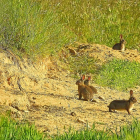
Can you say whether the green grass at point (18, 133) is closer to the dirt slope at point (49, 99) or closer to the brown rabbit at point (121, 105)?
the dirt slope at point (49, 99)

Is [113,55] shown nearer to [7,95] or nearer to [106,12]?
[106,12]

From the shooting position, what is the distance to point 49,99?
275 inches

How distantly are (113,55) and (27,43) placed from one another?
3.17 m

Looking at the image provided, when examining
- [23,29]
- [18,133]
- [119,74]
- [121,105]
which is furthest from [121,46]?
[18,133]

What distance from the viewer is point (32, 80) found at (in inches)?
297

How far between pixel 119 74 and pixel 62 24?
166 centimetres

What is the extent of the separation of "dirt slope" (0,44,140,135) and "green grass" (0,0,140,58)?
1.26 feet

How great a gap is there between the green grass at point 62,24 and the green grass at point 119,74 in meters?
1.11

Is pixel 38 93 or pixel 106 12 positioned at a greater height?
pixel 106 12

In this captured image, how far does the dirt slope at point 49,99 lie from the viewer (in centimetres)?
580

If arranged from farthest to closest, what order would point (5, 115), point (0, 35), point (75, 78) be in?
1. point (75, 78)
2. point (0, 35)
3. point (5, 115)

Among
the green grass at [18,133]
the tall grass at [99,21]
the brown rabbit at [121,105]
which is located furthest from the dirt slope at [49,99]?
the tall grass at [99,21]

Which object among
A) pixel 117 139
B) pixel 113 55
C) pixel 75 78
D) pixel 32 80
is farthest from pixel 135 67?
pixel 117 139

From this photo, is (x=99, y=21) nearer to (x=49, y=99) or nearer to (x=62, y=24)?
(x=62, y=24)
